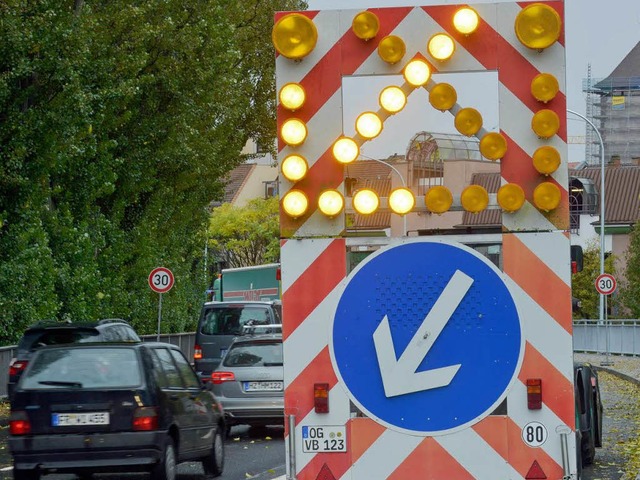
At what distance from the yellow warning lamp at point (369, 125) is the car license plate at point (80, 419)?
8.44 meters

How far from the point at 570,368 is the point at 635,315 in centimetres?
5787

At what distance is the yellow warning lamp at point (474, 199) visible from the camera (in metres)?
5.02

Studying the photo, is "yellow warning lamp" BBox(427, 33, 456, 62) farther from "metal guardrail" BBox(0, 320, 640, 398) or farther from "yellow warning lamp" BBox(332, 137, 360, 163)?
"metal guardrail" BBox(0, 320, 640, 398)

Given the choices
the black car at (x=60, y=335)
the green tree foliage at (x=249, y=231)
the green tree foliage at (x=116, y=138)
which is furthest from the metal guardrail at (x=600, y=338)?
the green tree foliage at (x=249, y=231)

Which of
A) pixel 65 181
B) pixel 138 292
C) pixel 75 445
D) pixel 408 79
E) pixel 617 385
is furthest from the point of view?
pixel 138 292

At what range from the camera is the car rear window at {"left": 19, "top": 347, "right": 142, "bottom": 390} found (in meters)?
13.2

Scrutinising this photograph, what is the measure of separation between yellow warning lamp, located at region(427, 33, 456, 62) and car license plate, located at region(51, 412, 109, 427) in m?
8.55

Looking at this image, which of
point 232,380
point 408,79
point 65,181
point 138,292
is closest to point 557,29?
point 408,79

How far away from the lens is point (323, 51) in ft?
17.3

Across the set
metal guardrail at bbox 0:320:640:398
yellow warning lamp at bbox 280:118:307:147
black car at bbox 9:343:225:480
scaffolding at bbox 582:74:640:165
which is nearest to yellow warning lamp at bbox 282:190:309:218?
yellow warning lamp at bbox 280:118:307:147

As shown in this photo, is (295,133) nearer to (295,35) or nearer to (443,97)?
(295,35)

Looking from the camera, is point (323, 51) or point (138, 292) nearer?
point (323, 51)

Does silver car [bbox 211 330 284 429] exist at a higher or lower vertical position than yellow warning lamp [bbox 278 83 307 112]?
lower

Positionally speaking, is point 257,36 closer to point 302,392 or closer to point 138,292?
point 138,292
